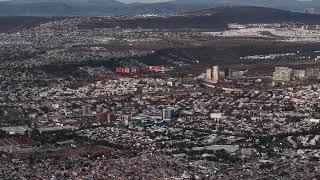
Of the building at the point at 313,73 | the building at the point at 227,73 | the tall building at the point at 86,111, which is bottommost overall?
the building at the point at 227,73

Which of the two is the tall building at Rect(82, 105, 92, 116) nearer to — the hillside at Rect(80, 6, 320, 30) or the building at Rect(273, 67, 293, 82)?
the building at Rect(273, 67, 293, 82)

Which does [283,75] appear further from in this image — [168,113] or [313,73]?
[168,113]

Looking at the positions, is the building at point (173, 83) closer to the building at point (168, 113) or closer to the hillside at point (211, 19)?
the building at point (168, 113)

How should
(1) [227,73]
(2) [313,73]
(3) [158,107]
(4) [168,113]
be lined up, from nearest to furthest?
(4) [168,113]
(3) [158,107]
(2) [313,73]
(1) [227,73]

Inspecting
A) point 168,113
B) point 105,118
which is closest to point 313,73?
point 168,113

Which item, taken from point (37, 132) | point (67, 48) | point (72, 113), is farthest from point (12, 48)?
point (37, 132)

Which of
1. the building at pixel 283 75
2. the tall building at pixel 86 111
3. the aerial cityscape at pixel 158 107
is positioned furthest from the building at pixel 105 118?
the building at pixel 283 75

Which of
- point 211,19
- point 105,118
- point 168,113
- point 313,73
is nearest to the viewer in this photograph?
point 105,118

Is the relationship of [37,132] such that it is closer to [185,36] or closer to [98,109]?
[98,109]
